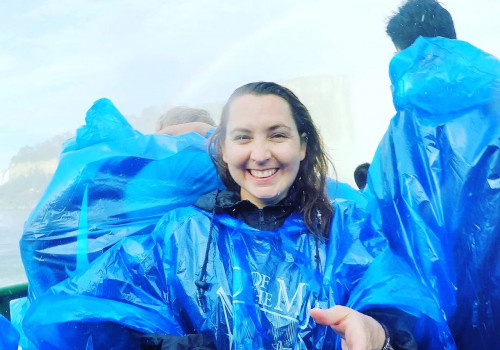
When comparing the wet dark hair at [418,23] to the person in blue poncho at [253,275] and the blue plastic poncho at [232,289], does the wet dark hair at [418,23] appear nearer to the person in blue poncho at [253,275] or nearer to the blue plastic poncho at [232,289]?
the person in blue poncho at [253,275]

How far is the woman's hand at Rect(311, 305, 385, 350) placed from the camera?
77 cm

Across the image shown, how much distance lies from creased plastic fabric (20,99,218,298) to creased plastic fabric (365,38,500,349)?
1.96ft

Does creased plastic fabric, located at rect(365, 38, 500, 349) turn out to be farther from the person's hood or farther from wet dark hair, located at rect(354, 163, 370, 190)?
wet dark hair, located at rect(354, 163, 370, 190)

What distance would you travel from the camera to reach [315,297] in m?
1.02

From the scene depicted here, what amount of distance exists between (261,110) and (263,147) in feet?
0.31

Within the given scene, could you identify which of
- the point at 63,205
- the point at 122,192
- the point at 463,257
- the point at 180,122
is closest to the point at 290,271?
the point at 463,257

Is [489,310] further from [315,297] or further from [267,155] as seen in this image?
[267,155]

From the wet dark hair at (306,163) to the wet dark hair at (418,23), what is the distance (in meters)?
0.47

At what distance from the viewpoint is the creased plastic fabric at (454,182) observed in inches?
40.3

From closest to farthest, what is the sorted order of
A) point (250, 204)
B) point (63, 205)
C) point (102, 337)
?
point (102, 337), point (250, 204), point (63, 205)

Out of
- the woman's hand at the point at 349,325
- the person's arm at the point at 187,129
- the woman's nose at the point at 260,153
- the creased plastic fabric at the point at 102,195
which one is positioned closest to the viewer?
the woman's hand at the point at 349,325

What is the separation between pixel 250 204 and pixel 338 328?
404 mm

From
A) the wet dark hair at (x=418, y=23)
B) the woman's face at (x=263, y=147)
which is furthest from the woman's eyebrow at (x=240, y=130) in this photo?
the wet dark hair at (x=418, y=23)

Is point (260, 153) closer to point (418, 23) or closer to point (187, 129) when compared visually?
point (187, 129)
